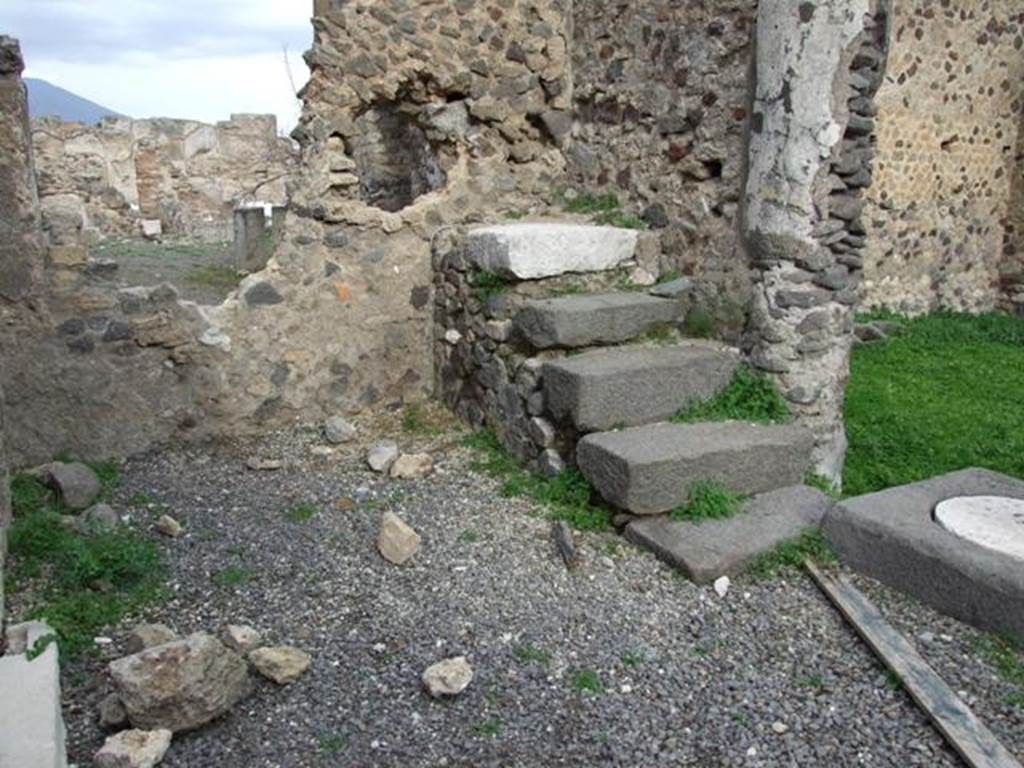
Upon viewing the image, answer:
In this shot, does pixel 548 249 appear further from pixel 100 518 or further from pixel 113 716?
pixel 113 716

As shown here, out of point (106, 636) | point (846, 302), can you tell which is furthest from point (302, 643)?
point (846, 302)

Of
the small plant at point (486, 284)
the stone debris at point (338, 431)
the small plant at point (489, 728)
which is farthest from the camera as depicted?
the stone debris at point (338, 431)

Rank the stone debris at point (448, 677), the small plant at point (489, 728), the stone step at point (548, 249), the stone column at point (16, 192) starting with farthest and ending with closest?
the stone step at point (548, 249) < the stone column at point (16, 192) < the stone debris at point (448, 677) < the small plant at point (489, 728)

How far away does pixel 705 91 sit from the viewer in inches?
188

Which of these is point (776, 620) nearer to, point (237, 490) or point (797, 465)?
point (797, 465)

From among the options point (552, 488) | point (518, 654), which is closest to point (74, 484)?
point (552, 488)

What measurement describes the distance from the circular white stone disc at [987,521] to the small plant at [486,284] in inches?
95.8

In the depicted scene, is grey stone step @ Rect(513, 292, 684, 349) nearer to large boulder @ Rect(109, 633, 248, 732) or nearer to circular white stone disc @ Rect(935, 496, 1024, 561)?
circular white stone disc @ Rect(935, 496, 1024, 561)

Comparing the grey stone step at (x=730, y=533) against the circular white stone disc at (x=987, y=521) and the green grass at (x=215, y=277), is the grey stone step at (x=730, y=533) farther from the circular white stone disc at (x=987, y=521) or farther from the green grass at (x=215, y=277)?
the green grass at (x=215, y=277)

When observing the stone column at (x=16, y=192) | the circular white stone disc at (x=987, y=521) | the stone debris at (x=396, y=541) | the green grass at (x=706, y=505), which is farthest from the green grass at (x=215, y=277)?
the circular white stone disc at (x=987, y=521)

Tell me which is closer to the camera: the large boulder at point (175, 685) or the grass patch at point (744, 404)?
the large boulder at point (175, 685)

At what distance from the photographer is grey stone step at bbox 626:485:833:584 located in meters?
3.54

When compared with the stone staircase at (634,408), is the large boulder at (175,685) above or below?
below

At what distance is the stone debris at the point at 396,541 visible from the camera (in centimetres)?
366
